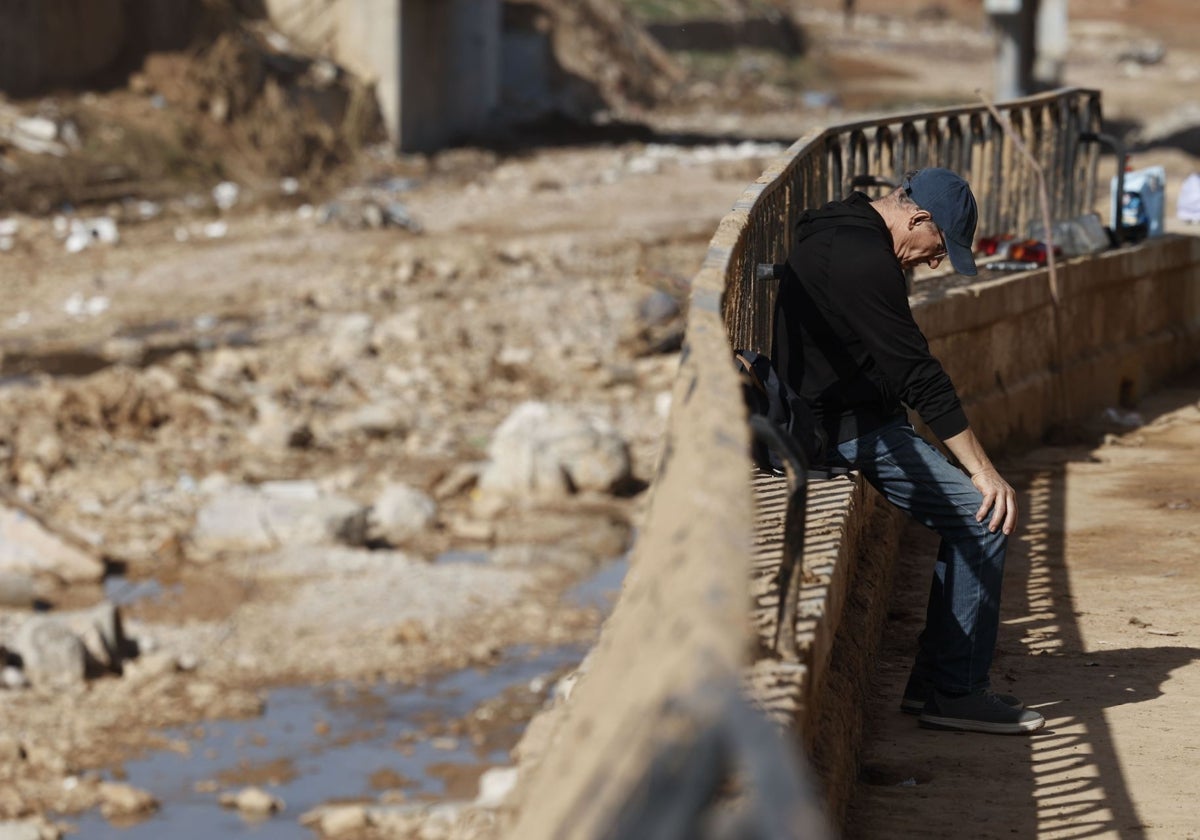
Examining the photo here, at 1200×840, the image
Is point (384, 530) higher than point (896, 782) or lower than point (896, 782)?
lower

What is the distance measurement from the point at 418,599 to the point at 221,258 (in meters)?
10.5

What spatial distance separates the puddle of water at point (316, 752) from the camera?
30.0ft

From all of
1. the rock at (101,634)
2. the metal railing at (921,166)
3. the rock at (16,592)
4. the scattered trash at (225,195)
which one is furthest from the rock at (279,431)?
the scattered trash at (225,195)

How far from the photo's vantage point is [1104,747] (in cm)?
505

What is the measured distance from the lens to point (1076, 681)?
5641mm

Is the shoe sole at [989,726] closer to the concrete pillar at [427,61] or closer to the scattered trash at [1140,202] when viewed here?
the scattered trash at [1140,202]

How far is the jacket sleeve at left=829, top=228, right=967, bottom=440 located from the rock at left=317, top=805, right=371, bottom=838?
17.1ft

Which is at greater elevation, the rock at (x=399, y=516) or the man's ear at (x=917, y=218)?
the man's ear at (x=917, y=218)

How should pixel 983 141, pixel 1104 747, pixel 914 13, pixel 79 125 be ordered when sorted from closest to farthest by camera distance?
pixel 1104 747, pixel 983 141, pixel 79 125, pixel 914 13

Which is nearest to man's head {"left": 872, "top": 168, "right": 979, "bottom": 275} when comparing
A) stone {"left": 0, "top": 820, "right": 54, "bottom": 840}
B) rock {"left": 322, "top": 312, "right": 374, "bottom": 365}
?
stone {"left": 0, "top": 820, "right": 54, "bottom": 840}

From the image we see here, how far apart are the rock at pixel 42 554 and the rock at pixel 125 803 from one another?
3350 millimetres

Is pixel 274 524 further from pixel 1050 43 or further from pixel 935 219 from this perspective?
pixel 1050 43

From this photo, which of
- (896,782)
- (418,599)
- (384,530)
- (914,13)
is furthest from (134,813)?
(914,13)

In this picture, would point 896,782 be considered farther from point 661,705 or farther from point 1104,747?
point 661,705
